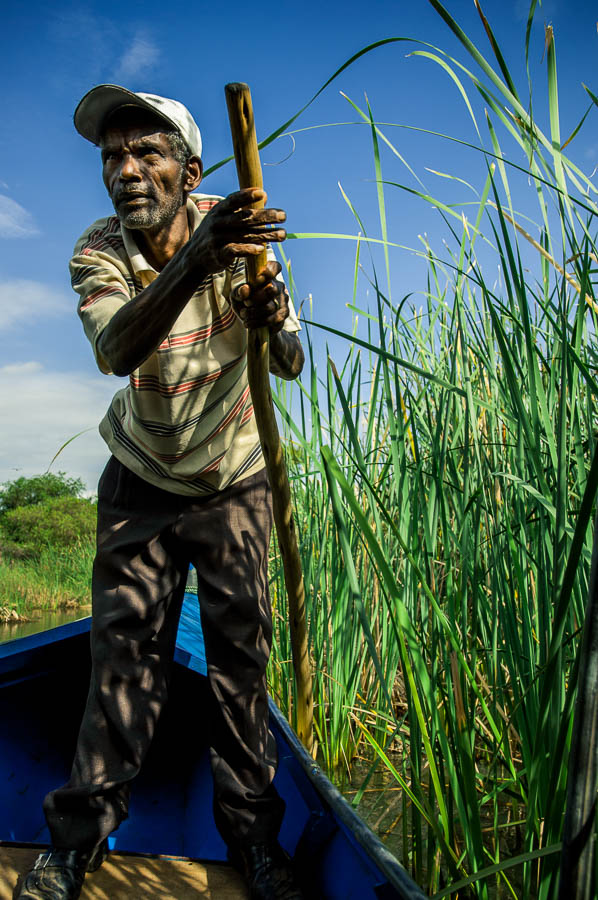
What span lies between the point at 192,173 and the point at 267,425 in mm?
695

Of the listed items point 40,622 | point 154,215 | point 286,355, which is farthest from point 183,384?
point 40,622

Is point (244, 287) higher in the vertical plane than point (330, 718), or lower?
higher

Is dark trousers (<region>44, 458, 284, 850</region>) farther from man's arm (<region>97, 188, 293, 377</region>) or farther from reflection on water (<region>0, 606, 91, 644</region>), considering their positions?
reflection on water (<region>0, 606, 91, 644</region>)

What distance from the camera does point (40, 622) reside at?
980 centimetres

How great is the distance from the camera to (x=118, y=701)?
1.21 metres

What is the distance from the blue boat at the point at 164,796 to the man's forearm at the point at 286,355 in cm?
78

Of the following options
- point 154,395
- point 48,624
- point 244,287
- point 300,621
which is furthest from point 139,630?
point 48,624

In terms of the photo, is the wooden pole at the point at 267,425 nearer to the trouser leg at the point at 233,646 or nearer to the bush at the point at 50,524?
the trouser leg at the point at 233,646

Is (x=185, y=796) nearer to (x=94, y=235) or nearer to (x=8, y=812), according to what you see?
(x=8, y=812)

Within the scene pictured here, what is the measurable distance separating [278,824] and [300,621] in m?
0.47

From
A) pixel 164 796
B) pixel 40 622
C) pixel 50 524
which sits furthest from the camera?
pixel 50 524

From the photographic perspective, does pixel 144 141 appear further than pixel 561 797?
Yes

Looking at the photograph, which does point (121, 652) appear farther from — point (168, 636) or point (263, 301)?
point (263, 301)

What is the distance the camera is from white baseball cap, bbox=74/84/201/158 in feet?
3.82
